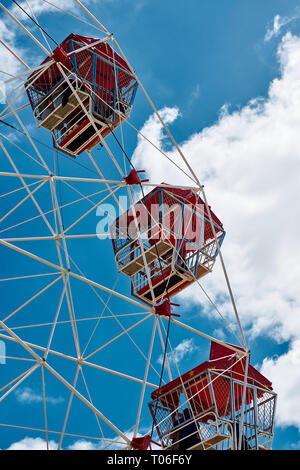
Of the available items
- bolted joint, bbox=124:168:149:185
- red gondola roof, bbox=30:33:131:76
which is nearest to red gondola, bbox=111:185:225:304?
bolted joint, bbox=124:168:149:185

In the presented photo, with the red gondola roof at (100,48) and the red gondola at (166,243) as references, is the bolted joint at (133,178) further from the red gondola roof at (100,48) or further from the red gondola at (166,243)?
the red gondola roof at (100,48)

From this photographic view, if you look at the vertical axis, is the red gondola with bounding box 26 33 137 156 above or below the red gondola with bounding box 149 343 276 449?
above

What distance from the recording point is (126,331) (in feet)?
73.2

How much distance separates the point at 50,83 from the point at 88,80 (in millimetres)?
1299

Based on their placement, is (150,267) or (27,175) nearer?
(27,175)

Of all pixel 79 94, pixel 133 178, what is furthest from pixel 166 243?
pixel 79 94

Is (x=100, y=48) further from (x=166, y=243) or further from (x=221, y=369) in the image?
(x=221, y=369)

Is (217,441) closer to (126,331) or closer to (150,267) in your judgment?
(126,331)

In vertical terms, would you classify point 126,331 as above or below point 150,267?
below

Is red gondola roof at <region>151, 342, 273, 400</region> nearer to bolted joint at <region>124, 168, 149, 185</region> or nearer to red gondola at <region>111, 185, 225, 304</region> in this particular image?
red gondola at <region>111, 185, 225, 304</region>

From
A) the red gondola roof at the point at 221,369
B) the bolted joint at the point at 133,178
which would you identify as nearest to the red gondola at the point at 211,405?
the red gondola roof at the point at 221,369
